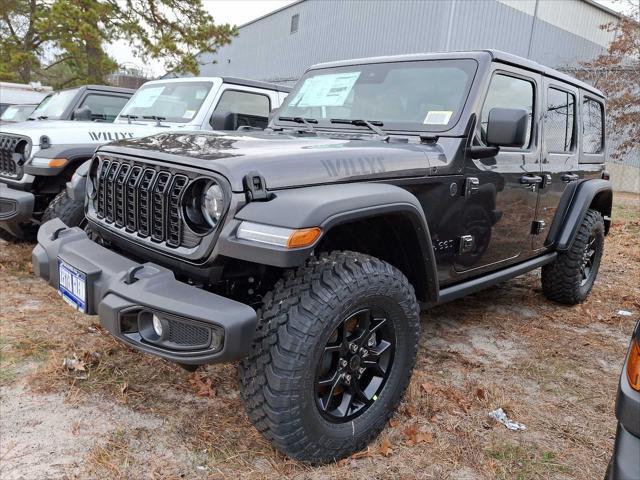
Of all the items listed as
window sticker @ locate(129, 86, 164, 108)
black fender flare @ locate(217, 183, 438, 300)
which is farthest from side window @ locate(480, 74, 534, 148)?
window sticker @ locate(129, 86, 164, 108)

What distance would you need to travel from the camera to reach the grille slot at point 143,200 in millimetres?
2127

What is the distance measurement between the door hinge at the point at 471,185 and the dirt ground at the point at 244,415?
1119 mm

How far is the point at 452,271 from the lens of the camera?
295cm

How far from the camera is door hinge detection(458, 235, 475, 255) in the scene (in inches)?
114

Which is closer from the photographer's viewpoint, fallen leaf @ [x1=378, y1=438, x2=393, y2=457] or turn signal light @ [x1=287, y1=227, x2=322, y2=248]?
turn signal light @ [x1=287, y1=227, x2=322, y2=248]

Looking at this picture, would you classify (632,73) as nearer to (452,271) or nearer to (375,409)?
(452,271)

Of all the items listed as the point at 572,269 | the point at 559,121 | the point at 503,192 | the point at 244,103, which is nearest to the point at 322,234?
the point at 503,192

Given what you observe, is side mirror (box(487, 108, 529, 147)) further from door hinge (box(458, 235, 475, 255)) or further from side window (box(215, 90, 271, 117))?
side window (box(215, 90, 271, 117))

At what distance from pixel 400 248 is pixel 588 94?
2957 millimetres

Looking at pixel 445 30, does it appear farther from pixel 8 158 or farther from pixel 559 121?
pixel 8 158

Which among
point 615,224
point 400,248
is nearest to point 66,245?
point 400,248

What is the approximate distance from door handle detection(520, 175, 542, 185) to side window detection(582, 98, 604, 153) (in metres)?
1.11

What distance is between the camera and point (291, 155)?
2170 mm

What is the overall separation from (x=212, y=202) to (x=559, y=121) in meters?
3.01
